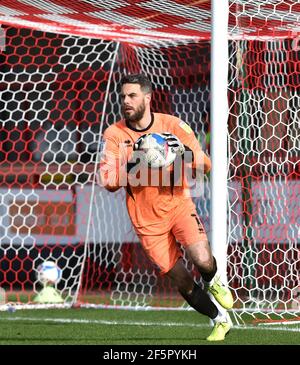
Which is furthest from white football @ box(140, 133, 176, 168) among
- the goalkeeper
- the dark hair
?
the dark hair

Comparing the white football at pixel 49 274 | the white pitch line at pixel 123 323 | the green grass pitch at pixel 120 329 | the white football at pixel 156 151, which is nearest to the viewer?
the white football at pixel 156 151

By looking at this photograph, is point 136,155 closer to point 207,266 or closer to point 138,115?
point 138,115

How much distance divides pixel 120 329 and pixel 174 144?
2.10 m

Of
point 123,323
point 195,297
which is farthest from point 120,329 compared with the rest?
point 195,297

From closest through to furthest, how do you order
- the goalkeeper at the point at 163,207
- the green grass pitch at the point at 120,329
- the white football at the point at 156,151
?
the white football at the point at 156,151 → the goalkeeper at the point at 163,207 → the green grass pitch at the point at 120,329

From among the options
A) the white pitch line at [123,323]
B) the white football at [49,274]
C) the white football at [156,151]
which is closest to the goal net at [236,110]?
the white football at [49,274]

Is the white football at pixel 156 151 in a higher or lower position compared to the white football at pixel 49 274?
higher

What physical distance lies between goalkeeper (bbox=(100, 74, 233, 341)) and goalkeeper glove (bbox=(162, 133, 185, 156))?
69 mm

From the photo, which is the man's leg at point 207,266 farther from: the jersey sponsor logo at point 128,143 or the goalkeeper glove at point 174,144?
the jersey sponsor logo at point 128,143

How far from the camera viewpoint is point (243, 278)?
32.8 ft

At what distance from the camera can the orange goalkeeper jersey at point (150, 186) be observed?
25.1 feet

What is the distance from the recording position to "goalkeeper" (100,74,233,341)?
757 centimetres

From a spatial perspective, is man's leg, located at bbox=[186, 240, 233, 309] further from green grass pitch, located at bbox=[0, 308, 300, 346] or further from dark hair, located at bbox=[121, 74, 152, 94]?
dark hair, located at bbox=[121, 74, 152, 94]

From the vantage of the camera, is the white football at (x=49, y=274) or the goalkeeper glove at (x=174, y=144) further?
the white football at (x=49, y=274)
